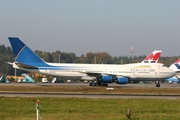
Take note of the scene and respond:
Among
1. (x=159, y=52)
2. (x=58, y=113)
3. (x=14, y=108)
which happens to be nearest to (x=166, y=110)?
(x=58, y=113)

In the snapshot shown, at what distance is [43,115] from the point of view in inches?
1053

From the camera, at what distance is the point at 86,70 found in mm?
77188

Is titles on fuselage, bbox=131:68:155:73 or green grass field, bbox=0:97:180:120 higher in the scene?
titles on fuselage, bbox=131:68:155:73

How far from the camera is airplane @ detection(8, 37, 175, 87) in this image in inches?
2943

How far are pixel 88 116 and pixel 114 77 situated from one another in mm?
50183

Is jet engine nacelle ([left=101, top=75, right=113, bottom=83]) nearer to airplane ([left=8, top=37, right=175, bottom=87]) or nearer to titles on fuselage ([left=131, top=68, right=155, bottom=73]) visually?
airplane ([left=8, top=37, right=175, bottom=87])

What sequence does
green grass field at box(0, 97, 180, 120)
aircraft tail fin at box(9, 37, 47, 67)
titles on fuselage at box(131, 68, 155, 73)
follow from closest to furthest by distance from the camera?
green grass field at box(0, 97, 180, 120) < aircraft tail fin at box(9, 37, 47, 67) < titles on fuselage at box(131, 68, 155, 73)

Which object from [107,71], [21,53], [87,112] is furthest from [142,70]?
[87,112]

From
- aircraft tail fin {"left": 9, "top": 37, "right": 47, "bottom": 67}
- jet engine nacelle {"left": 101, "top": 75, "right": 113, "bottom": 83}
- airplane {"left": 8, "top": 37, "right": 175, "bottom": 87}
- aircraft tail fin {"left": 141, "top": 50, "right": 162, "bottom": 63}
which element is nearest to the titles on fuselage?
airplane {"left": 8, "top": 37, "right": 175, "bottom": 87}

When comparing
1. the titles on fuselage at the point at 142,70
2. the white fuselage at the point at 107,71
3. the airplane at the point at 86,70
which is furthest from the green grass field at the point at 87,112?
the titles on fuselage at the point at 142,70

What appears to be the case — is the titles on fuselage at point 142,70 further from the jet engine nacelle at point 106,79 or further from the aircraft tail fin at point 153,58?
the aircraft tail fin at point 153,58

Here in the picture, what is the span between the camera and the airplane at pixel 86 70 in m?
74.8

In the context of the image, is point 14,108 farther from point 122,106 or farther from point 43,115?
point 122,106

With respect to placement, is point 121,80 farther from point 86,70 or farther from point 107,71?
point 86,70
